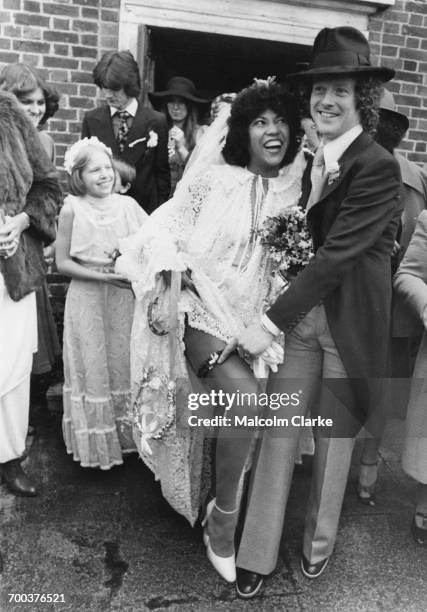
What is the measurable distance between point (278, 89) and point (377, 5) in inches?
115

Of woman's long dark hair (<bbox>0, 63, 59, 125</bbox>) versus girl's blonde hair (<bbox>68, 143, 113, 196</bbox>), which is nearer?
girl's blonde hair (<bbox>68, 143, 113, 196</bbox>)

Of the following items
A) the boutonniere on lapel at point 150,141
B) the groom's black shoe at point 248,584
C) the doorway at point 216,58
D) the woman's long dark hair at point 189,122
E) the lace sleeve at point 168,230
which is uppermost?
the doorway at point 216,58

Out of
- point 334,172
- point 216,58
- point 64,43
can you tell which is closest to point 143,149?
point 64,43

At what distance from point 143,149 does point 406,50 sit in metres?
2.65

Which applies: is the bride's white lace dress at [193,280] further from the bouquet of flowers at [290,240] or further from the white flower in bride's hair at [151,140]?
the white flower in bride's hair at [151,140]

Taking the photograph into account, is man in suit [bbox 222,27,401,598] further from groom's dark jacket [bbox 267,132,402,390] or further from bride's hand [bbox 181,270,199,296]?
bride's hand [bbox 181,270,199,296]

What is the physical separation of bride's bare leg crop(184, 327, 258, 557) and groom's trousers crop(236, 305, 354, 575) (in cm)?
8

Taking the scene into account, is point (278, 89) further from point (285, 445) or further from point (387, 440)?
point (387, 440)

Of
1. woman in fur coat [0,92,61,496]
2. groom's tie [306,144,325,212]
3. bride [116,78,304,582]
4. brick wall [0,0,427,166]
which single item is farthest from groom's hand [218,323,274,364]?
brick wall [0,0,427,166]

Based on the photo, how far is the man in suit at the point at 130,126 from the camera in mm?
3949

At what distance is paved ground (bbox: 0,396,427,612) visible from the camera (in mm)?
2463

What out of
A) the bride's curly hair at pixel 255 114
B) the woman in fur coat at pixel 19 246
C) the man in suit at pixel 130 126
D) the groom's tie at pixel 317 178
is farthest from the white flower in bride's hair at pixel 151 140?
the groom's tie at pixel 317 178

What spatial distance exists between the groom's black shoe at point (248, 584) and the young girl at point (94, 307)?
111cm

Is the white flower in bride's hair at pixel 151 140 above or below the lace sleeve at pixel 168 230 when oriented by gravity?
above
